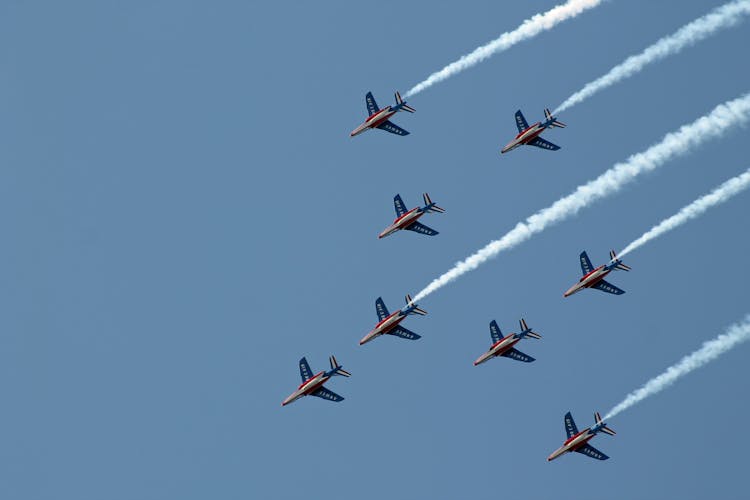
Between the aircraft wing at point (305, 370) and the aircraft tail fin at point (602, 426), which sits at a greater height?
the aircraft wing at point (305, 370)

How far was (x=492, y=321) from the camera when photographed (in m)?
88.9

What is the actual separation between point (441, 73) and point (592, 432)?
2327 centimetres

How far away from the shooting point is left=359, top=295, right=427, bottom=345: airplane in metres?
86.7

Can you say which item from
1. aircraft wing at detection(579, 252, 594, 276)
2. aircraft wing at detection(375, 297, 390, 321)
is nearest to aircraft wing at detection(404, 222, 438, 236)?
aircraft wing at detection(375, 297, 390, 321)

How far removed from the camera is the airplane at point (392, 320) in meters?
86.7

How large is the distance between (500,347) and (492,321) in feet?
5.56

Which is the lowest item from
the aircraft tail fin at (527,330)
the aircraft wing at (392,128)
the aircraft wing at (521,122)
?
the aircraft tail fin at (527,330)

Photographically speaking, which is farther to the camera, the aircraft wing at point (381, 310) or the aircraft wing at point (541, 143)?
the aircraft wing at point (541, 143)

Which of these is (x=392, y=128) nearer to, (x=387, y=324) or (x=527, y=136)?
(x=527, y=136)

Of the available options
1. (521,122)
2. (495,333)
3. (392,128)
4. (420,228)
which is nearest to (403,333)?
(495,333)

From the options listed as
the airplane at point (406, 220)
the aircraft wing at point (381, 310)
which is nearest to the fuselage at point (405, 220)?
the airplane at point (406, 220)

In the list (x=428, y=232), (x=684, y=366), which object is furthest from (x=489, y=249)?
(x=684, y=366)

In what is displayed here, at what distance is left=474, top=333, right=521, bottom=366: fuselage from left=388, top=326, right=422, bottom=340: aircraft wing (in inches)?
165

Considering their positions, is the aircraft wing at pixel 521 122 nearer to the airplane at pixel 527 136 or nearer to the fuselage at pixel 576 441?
the airplane at pixel 527 136
